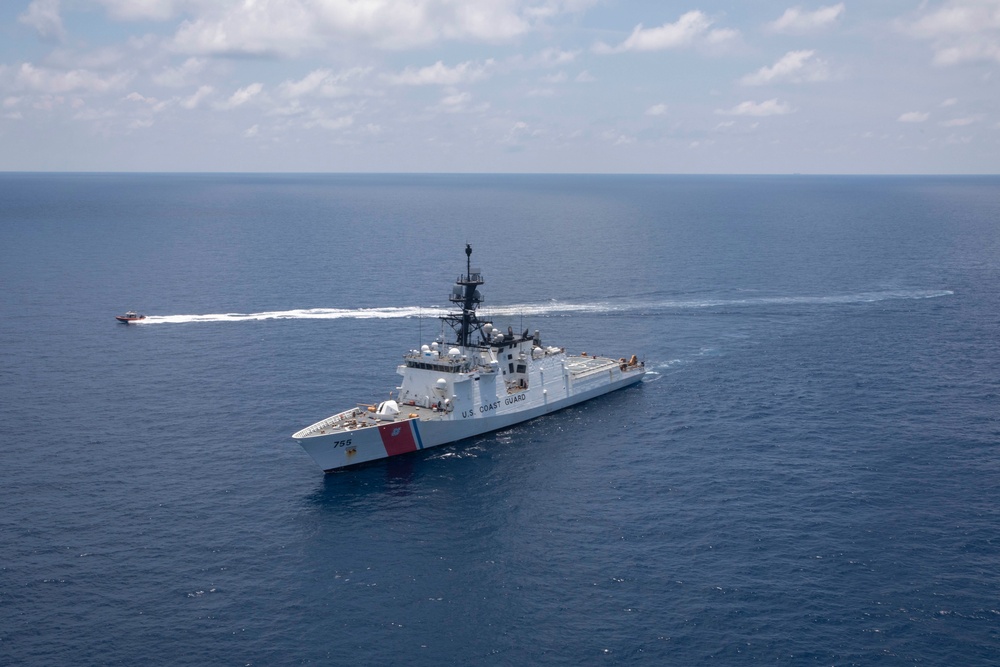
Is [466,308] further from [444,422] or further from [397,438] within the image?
[397,438]

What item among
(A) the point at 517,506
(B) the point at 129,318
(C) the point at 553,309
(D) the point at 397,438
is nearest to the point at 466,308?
(D) the point at 397,438

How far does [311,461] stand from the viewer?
8325 centimetres

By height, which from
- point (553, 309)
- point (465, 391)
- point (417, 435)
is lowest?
point (417, 435)

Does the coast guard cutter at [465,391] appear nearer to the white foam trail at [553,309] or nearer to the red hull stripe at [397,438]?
the red hull stripe at [397,438]

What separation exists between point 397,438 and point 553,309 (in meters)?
64.7

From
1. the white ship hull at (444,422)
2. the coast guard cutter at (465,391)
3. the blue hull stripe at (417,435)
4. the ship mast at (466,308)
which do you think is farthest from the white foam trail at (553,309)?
the blue hull stripe at (417,435)

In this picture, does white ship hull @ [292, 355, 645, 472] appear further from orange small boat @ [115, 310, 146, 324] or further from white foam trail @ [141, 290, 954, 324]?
orange small boat @ [115, 310, 146, 324]

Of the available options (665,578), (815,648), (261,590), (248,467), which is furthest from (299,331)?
(815,648)

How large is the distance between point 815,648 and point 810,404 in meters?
48.8

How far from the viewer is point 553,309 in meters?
145

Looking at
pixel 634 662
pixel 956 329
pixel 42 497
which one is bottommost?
pixel 634 662

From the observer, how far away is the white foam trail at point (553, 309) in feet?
460

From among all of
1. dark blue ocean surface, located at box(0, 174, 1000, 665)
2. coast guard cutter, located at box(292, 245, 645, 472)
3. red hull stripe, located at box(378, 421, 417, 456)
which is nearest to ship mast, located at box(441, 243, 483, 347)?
coast guard cutter, located at box(292, 245, 645, 472)

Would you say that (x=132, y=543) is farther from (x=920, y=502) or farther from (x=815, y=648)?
(x=920, y=502)
